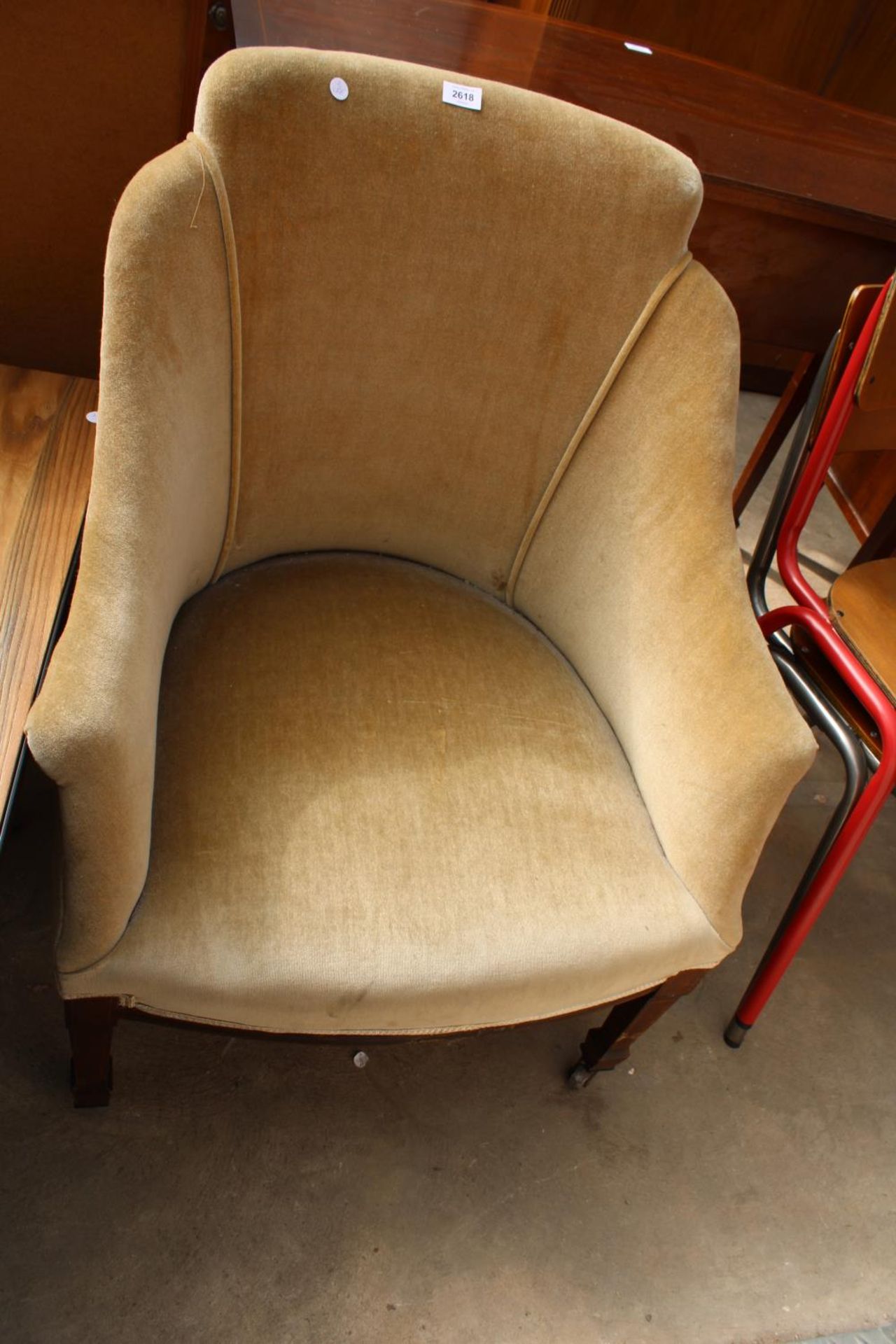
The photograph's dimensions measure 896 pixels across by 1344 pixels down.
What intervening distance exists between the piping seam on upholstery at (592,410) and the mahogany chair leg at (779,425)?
0.68m

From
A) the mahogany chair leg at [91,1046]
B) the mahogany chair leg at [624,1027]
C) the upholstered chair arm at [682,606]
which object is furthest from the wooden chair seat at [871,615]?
the mahogany chair leg at [91,1046]

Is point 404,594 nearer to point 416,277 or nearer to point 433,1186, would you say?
point 416,277

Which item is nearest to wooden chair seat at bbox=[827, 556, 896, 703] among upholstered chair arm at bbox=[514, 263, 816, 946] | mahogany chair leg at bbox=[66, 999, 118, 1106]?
upholstered chair arm at bbox=[514, 263, 816, 946]

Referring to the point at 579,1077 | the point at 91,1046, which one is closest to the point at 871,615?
the point at 579,1077

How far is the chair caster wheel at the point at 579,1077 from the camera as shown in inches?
45.5

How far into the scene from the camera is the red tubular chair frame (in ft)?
3.61

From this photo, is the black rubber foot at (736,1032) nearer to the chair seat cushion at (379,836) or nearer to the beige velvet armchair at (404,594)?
the beige velvet armchair at (404,594)

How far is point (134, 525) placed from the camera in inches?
30.3

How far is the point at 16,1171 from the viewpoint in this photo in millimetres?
995

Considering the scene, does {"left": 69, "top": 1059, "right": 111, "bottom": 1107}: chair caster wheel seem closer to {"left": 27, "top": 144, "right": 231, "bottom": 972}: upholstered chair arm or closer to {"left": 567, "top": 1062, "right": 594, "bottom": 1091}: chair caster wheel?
{"left": 27, "top": 144, "right": 231, "bottom": 972}: upholstered chair arm

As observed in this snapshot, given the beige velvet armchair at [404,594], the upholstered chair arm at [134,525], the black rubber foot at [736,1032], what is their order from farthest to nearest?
1. the black rubber foot at [736,1032]
2. the beige velvet armchair at [404,594]
3. the upholstered chair arm at [134,525]

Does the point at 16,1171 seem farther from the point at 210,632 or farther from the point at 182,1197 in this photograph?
the point at 210,632

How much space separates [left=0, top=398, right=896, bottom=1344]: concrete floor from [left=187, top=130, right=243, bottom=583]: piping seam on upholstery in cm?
48

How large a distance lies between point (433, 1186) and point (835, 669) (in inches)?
30.2
